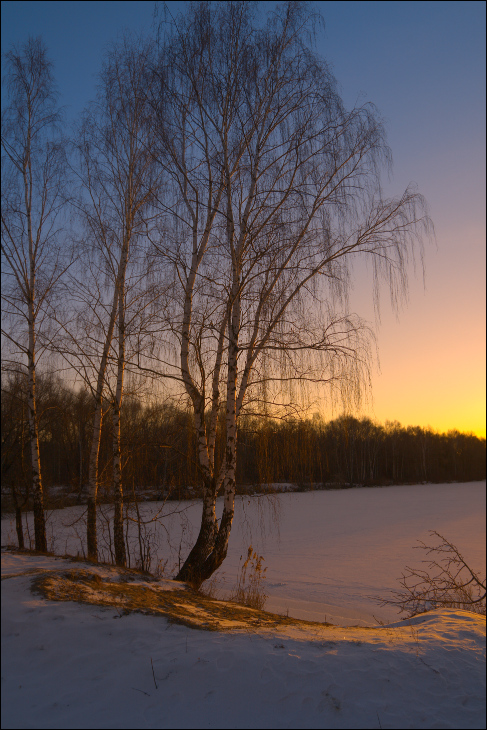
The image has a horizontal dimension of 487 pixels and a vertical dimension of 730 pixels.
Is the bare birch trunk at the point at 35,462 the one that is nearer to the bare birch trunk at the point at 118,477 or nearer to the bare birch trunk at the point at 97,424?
the bare birch trunk at the point at 97,424

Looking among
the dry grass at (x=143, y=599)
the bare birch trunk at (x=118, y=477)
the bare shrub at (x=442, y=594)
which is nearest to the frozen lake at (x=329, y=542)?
the bare shrub at (x=442, y=594)

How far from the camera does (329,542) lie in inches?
665

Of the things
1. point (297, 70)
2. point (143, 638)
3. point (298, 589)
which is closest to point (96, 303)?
point (297, 70)

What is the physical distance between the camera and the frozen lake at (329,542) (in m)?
8.41

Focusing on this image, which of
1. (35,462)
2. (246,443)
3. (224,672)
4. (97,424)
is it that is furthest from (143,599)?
(97,424)

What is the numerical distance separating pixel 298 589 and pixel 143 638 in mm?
6628

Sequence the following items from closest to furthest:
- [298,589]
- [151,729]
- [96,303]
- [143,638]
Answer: [151,729] → [143,638] → [96,303] → [298,589]

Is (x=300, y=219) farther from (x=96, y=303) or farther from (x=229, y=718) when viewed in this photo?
(x=229, y=718)

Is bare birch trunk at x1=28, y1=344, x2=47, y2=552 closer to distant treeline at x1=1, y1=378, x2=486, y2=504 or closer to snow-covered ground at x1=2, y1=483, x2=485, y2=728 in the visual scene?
distant treeline at x1=1, y1=378, x2=486, y2=504

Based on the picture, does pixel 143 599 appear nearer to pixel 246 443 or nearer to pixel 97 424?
pixel 246 443

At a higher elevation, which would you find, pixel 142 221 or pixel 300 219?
pixel 142 221

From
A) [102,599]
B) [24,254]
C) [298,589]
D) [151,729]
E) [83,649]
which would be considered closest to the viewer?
[151,729]

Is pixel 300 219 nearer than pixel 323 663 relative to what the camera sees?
No

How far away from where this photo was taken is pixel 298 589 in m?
9.94
